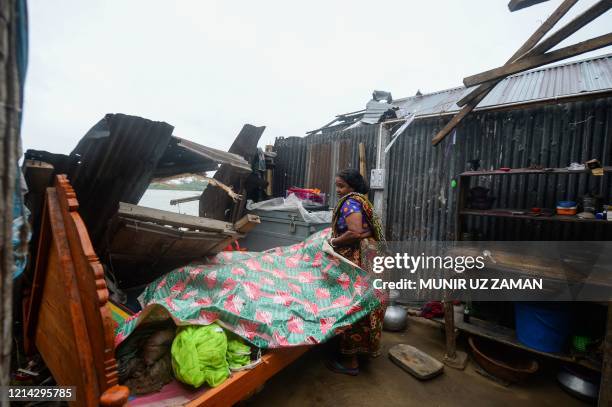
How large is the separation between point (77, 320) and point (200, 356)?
2.32ft

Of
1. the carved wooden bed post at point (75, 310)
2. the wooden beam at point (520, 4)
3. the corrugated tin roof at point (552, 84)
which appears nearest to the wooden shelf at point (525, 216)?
the corrugated tin roof at point (552, 84)

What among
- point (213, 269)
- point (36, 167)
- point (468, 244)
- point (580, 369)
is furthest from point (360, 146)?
point (36, 167)

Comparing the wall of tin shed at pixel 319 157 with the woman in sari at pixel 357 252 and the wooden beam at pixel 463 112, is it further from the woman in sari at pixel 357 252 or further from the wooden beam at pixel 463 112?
the woman in sari at pixel 357 252

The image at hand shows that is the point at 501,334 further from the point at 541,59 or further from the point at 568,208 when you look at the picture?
the point at 541,59

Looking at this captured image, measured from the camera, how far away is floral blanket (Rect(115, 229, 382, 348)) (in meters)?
2.03

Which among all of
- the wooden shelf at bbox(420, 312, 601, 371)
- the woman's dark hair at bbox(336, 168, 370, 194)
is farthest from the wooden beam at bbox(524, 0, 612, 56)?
the wooden shelf at bbox(420, 312, 601, 371)

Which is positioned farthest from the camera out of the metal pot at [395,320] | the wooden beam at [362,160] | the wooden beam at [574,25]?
the wooden beam at [362,160]

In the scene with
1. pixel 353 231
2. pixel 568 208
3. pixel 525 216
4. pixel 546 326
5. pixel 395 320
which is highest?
pixel 568 208

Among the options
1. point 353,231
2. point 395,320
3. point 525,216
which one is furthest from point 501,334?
point 353,231

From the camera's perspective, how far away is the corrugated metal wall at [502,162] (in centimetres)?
336

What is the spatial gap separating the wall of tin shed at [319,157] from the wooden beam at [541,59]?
2256 millimetres

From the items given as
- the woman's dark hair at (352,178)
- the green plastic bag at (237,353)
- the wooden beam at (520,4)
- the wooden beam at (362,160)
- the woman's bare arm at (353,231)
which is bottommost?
the green plastic bag at (237,353)

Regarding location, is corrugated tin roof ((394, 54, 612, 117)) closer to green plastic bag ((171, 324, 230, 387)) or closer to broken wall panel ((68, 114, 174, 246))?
broken wall panel ((68, 114, 174, 246))

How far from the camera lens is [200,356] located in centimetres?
175
